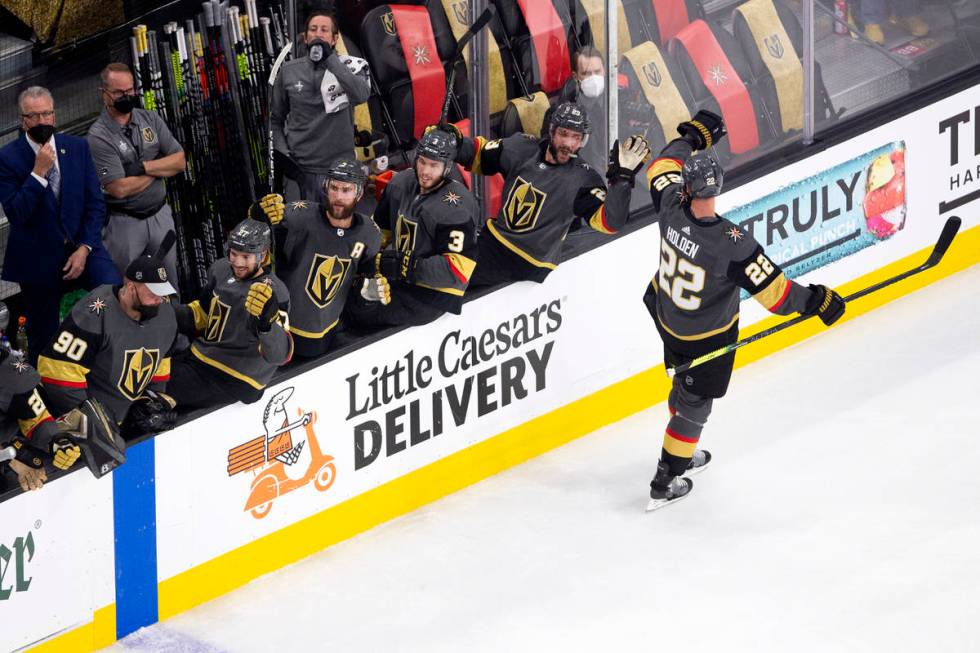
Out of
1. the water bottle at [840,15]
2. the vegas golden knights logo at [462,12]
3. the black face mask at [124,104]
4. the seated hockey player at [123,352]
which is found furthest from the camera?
the water bottle at [840,15]

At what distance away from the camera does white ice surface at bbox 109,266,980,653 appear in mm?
6426

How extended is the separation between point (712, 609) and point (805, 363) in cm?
195

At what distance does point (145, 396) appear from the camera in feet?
21.1

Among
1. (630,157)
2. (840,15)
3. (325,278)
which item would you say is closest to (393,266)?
(325,278)

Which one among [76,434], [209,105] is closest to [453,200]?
[209,105]

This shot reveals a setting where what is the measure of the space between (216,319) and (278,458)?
0.51 m

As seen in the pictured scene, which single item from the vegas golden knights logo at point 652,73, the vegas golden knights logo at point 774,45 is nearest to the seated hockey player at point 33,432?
the vegas golden knights logo at point 652,73

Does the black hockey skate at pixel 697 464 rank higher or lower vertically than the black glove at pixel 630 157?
lower

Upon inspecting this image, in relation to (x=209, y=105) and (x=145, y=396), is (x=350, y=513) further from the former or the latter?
(x=209, y=105)

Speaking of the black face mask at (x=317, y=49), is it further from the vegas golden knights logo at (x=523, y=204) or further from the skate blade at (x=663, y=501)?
the skate blade at (x=663, y=501)

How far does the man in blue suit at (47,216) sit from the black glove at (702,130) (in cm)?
212

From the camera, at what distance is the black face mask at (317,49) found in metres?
7.14

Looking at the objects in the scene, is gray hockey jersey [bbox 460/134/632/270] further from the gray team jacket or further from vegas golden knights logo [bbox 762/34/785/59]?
vegas golden knights logo [bbox 762/34/785/59]

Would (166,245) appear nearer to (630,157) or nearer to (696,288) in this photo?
(630,157)
